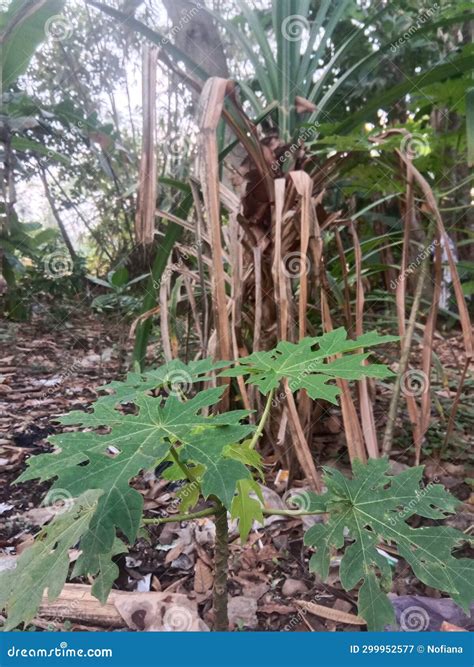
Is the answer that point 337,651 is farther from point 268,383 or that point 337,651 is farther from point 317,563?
point 268,383

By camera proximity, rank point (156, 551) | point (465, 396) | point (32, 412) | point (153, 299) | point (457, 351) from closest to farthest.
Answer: point (156, 551)
point (32, 412)
point (153, 299)
point (465, 396)
point (457, 351)

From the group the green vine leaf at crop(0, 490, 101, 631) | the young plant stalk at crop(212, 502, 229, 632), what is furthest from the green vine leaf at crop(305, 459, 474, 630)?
the green vine leaf at crop(0, 490, 101, 631)

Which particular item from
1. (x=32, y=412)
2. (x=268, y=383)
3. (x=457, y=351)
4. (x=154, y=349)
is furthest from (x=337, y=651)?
(x=457, y=351)

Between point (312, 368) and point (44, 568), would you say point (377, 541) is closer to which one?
point (312, 368)

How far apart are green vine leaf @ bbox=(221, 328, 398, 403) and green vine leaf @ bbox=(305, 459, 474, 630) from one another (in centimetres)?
9

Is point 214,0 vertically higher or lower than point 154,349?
higher

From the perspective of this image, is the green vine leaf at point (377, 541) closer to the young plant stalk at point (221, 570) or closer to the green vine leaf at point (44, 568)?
the young plant stalk at point (221, 570)

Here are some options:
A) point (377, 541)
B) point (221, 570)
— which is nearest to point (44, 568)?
point (221, 570)

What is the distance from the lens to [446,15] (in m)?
1.16

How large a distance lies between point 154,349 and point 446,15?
1061 millimetres

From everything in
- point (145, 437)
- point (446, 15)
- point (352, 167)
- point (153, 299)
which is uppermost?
point (446, 15)

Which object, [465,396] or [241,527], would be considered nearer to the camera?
[241,527]

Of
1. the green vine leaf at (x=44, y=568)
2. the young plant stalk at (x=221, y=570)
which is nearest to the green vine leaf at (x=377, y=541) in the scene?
Result: the young plant stalk at (x=221, y=570)

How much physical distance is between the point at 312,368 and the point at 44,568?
0.26 m
